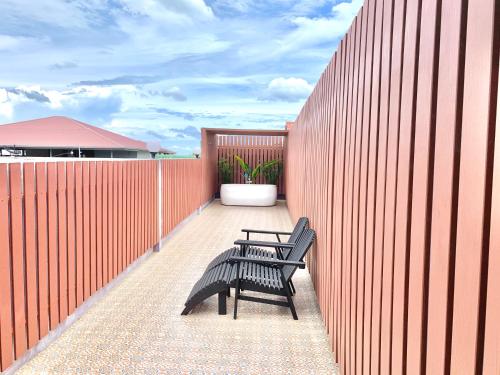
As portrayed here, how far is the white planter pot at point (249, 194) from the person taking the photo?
14352 mm

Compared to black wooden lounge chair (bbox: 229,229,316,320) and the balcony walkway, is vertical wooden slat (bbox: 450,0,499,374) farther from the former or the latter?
black wooden lounge chair (bbox: 229,229,316,320)

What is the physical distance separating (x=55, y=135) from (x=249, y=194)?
31.2 meters

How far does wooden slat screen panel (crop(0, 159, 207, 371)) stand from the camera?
2.94m

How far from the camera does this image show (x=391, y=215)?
74.8 inches

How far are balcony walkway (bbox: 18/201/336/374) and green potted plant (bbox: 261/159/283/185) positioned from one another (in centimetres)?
1071

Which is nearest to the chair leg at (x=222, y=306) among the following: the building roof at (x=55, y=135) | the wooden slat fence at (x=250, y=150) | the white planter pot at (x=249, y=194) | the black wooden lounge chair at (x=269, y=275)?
the black wooden lounge chair at (x=269, y=275)

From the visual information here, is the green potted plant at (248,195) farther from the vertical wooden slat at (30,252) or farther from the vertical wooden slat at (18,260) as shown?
the vertical wooden slat at (18,260)

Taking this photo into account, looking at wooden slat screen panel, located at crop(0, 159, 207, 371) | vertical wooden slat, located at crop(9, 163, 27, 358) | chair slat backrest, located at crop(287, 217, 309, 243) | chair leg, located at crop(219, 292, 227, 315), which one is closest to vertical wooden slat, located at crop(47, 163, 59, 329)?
wooden slat screen panel, located at crop(0, 159, 207, 371)

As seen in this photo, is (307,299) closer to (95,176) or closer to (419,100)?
(95,176)

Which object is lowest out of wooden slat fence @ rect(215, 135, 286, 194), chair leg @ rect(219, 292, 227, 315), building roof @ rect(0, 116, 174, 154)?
chair leg @ rect(219, 292, 227, 315)

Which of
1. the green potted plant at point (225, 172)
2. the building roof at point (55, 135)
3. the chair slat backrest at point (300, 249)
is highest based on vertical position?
the building roof at point (55, 135)

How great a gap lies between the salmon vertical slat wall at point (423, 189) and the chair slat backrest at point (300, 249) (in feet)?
4.51

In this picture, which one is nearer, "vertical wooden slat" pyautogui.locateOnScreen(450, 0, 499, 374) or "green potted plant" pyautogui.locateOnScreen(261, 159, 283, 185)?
"vertical wooden slat" pyautogui.locateOnScreen(450, 0, 499, 374)

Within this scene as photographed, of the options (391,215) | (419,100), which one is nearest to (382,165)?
(391,215)
